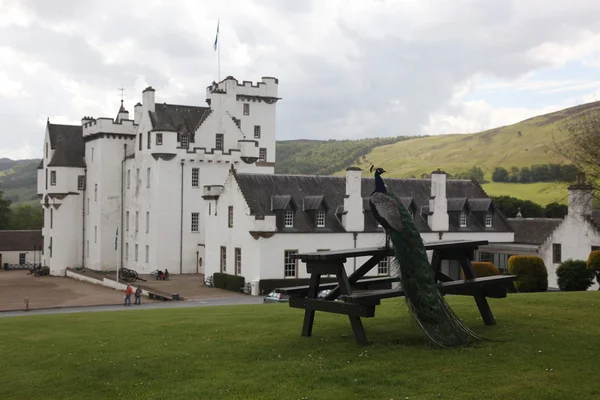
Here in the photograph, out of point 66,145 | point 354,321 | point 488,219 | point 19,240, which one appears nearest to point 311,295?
point 354,321

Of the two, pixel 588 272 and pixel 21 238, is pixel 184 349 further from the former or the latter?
pixel 21 238

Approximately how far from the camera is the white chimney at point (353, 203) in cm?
5256

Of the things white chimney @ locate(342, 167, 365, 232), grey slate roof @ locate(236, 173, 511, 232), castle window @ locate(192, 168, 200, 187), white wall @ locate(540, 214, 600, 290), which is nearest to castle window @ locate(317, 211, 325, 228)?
grey slate roof @ locate(236, 173, 511, 232)

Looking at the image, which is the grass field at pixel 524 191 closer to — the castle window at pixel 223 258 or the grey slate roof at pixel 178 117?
the grey slate roof at pixel 178 117

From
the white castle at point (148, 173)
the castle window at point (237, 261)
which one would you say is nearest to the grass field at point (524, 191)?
the white castle at point (148, 173)

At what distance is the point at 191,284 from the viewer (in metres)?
56.8

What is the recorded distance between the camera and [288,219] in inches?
2014

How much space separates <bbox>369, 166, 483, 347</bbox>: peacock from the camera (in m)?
Result: 14.2

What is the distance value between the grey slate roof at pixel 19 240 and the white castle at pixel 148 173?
14550mm

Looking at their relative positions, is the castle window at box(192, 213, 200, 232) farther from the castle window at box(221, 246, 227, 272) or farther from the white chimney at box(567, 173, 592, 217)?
the white chimney at box(567, 173, 592, 217)

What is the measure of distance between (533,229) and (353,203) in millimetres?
14870

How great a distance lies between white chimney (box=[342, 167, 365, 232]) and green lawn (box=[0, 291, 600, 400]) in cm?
3193

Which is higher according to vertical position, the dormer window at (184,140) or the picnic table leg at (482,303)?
the dormer window at (184,140)

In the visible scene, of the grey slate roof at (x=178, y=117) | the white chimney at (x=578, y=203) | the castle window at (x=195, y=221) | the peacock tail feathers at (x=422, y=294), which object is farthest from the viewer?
the castle window at (x=195, y=221)
